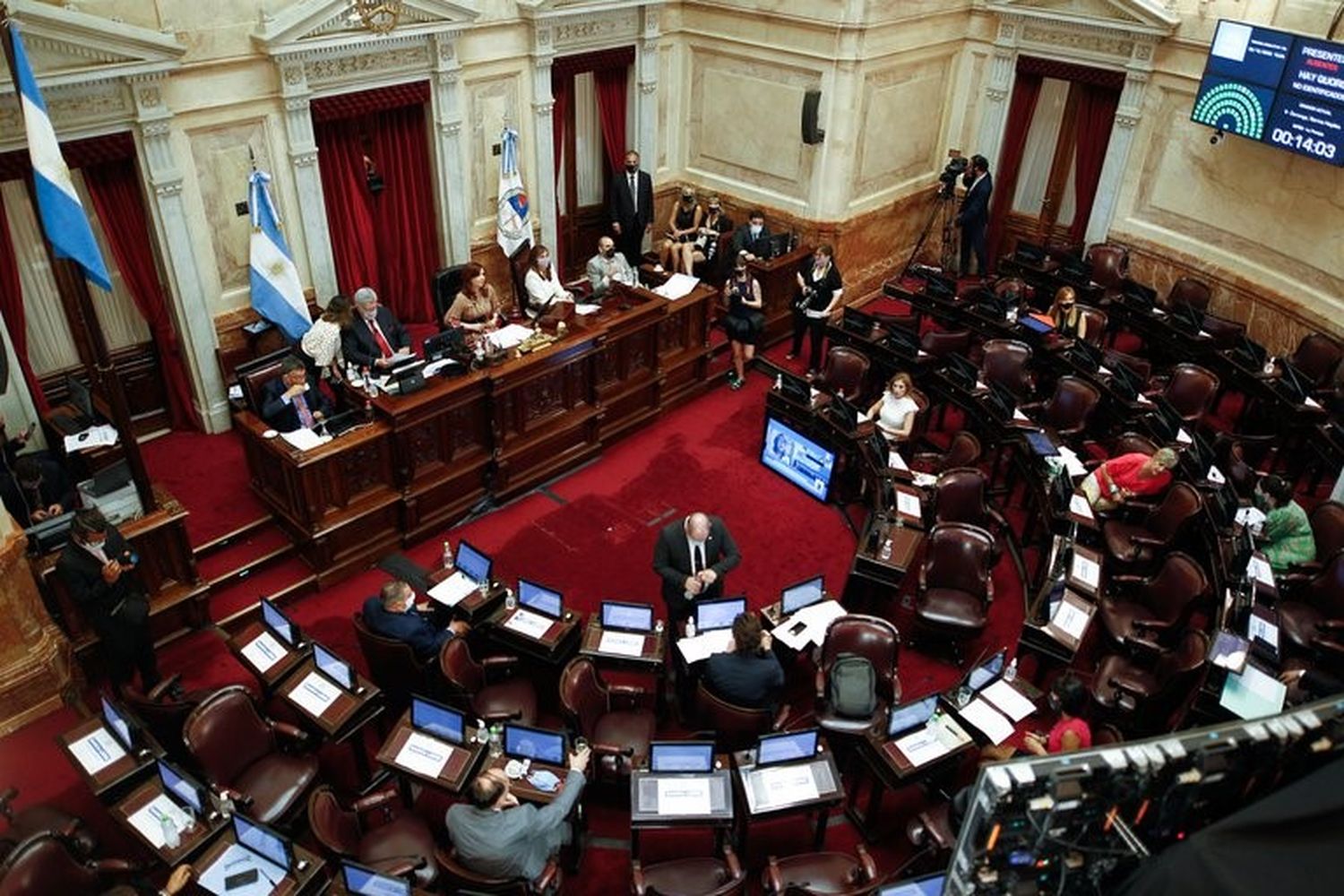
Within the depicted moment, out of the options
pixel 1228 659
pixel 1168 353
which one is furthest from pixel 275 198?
pixel 1168 353

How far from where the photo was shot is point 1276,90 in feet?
33.1

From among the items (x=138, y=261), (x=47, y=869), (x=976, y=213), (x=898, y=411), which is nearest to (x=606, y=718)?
(x=47, y=869)

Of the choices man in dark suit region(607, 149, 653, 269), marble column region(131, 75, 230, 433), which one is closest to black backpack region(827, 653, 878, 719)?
marble column region(131, 75, 230, 433)

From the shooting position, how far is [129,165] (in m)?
8.09

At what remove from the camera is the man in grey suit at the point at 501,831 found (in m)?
4.89

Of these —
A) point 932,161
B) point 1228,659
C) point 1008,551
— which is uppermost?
point 932,161

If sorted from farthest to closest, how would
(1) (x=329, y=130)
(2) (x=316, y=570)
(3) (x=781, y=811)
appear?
(1) (x=329, y=130) < (2) (x=316, y=570) < (3) (x=781, y=811)

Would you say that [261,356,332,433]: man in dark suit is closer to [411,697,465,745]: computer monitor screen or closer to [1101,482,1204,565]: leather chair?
[411,697,465,745]: computer monitor screen

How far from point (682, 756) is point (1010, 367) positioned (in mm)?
6065

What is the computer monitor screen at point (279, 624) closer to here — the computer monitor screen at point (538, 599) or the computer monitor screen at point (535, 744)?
the computer monitor screen at point (538, 599)

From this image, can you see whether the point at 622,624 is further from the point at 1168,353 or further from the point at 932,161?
the point at 932,161

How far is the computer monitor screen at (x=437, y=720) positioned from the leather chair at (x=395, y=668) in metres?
0.48

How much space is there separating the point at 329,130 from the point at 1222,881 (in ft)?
30.8

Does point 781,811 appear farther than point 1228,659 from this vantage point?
No
